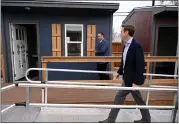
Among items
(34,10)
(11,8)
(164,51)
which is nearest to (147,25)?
(164,51)

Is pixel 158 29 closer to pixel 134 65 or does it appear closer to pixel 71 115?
pixel 134 65

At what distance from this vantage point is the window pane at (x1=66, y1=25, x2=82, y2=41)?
5.56 meters

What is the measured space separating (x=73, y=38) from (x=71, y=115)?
3.20 metres

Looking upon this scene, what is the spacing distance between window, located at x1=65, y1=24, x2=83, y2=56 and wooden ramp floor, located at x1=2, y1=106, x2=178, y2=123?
286 centimetres

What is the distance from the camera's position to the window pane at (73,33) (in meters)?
5.56

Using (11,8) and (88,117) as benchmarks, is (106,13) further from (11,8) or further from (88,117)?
(88,117)

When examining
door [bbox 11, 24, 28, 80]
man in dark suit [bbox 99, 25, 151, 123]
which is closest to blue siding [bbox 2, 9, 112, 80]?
door [bbox 11, 24, 28, 80]

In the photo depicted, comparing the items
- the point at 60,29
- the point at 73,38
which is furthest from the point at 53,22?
the point at 73,38

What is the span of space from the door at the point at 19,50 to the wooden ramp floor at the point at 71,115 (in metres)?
3.04

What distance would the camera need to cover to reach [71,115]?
2842mm

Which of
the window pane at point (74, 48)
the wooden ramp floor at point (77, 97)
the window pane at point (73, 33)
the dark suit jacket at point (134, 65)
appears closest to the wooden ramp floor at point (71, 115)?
the dark suit jacket at point (134, 65)

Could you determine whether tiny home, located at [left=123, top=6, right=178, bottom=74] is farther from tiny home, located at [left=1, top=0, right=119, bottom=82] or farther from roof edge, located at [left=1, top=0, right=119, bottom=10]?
roof edge, located at [left=1, top=0, right=119, bottom=10]

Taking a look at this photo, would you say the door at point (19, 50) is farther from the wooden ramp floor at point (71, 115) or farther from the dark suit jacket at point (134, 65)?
the dark suit jacket at point (134, 65)

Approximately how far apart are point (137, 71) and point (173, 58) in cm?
269
